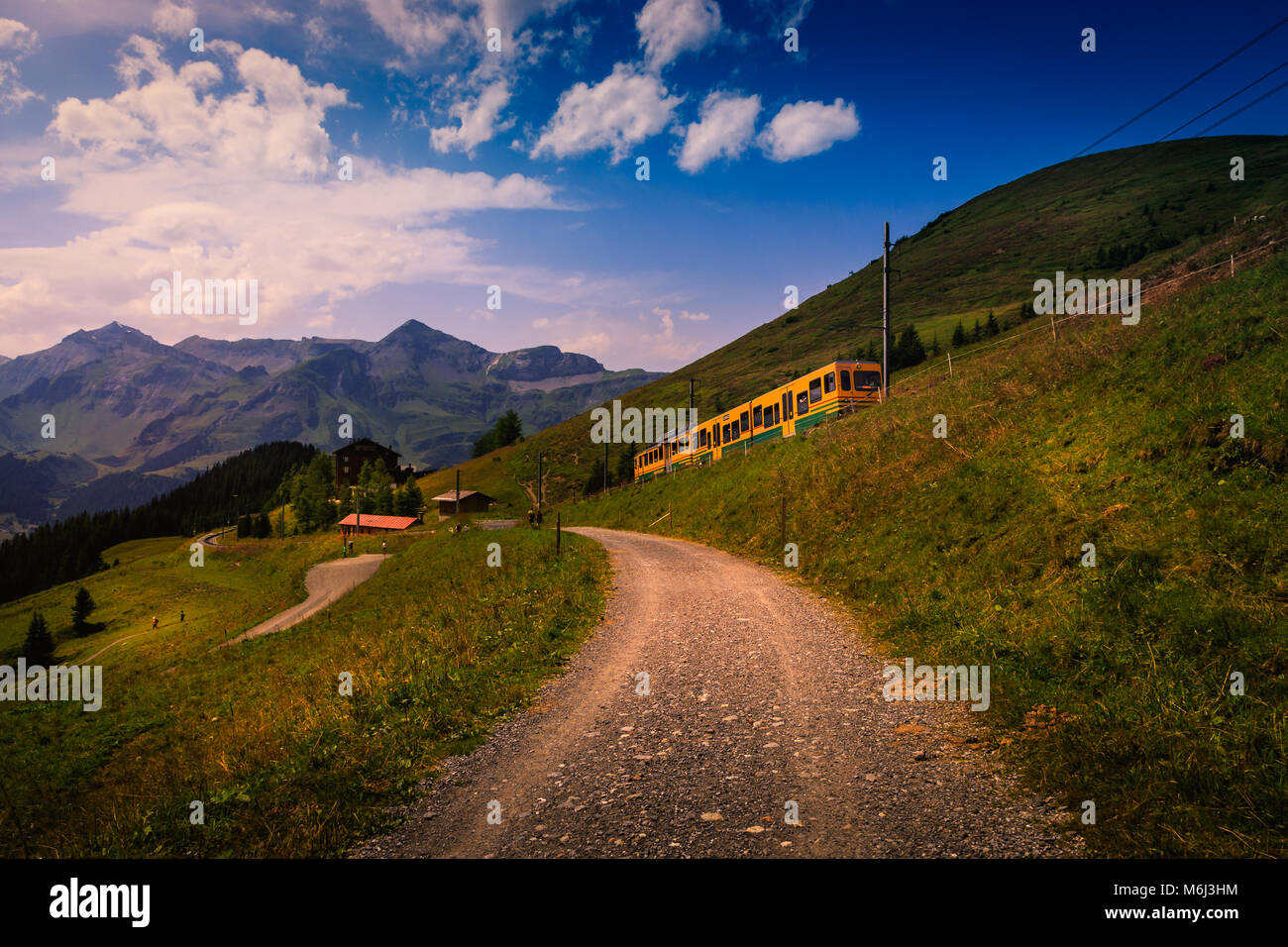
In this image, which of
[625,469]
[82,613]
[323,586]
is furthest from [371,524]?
[323,586]

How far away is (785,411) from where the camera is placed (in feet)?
118

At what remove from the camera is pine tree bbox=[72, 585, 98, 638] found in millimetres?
66250

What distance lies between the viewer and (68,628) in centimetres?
6831

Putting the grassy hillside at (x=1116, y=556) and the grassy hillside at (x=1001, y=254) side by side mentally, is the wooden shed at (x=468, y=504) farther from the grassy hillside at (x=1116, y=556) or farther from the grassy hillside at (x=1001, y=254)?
the grassy hillside at (x=1116, y=556)

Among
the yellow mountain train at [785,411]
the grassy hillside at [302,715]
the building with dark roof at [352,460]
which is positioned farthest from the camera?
the building with dark roof at [352,460]

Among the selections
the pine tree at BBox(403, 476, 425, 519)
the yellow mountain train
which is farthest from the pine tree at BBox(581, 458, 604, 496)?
the yellow mountain train

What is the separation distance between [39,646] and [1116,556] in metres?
89.2

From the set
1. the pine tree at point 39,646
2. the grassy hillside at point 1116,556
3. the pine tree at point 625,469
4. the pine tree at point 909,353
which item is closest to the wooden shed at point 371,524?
the pine tree at point 39,646

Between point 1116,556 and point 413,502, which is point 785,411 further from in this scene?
point 413,502

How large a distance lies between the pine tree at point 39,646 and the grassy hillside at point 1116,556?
2998 inches

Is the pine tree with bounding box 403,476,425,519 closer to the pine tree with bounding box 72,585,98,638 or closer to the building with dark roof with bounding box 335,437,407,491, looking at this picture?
the pine tree with bounding box 72,585,98,638

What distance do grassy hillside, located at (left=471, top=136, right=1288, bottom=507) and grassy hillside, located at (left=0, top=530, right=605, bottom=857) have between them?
57.1 m

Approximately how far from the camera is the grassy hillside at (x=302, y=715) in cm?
585
